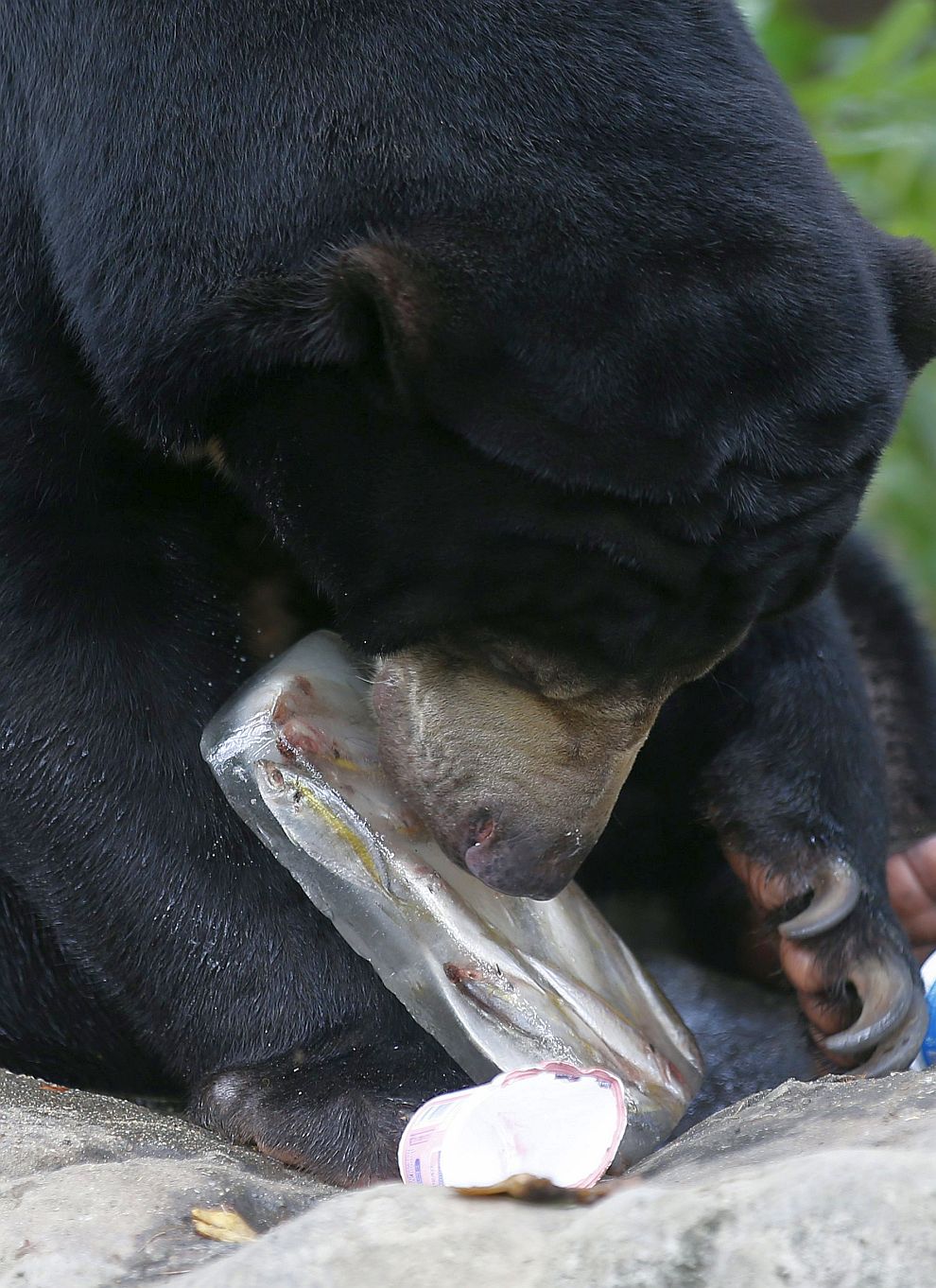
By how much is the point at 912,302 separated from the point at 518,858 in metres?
0.91

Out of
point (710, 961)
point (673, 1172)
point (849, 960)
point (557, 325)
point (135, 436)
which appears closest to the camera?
point (673, 1172)

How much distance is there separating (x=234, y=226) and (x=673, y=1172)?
3.72 feet

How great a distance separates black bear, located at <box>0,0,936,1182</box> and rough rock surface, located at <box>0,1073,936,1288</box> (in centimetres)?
42

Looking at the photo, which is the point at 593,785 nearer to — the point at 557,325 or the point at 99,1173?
the point at 557,325

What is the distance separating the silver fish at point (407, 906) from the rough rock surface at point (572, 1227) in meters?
0.36

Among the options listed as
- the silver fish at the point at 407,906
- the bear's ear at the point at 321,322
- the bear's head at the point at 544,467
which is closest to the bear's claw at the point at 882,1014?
the silver fish at the point at 407,906

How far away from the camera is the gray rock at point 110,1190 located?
1.52m

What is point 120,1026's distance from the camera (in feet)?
8.13

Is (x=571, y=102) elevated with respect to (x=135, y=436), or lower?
elevated

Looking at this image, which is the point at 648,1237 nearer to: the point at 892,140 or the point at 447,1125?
the point at 447,1125

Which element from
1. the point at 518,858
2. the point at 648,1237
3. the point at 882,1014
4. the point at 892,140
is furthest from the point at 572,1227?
the point at 892,140

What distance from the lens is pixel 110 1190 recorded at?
5.52ft

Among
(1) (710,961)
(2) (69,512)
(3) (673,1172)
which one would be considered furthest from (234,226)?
(1) (710,961)

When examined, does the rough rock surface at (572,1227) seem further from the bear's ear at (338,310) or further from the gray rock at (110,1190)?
the bear's ear at (338,310)
